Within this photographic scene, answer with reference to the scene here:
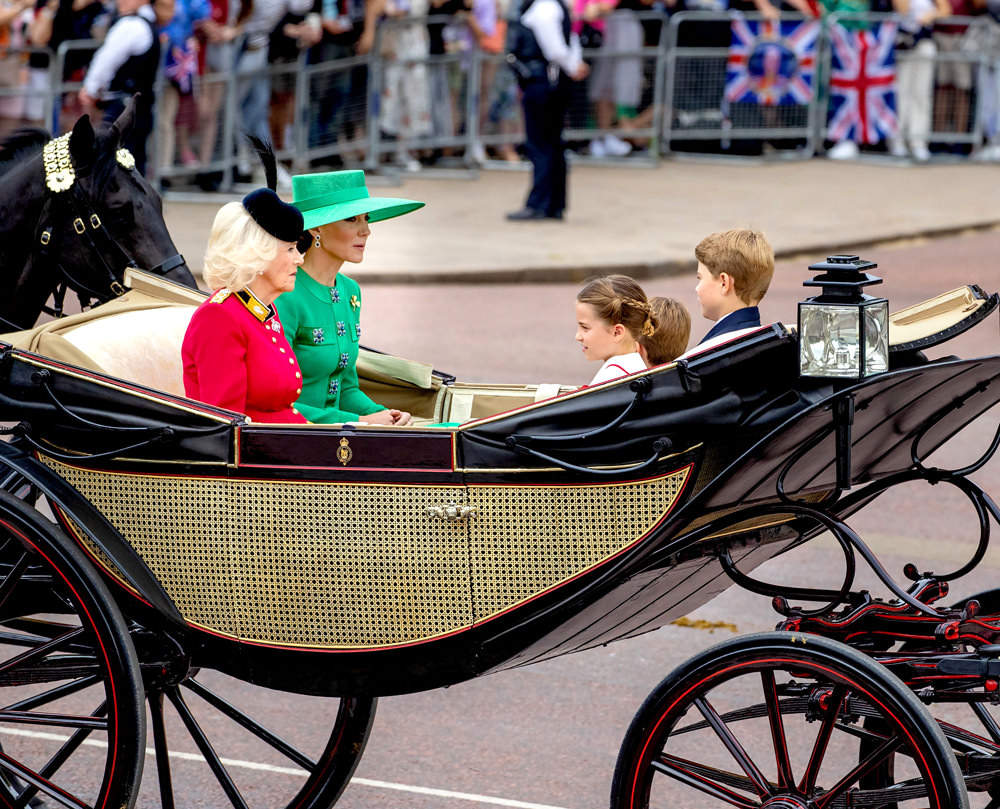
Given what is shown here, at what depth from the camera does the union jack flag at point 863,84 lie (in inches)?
669

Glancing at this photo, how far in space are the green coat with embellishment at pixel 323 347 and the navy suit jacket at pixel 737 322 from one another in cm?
95

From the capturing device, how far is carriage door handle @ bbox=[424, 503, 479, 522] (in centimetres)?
327

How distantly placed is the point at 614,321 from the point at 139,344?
130cm

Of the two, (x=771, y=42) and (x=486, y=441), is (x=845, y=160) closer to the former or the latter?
(x=771, y=42)

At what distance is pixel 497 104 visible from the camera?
16.2 meters

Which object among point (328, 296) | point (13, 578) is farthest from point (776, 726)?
point (328, 296)

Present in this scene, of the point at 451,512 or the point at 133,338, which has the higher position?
the point at 133,338

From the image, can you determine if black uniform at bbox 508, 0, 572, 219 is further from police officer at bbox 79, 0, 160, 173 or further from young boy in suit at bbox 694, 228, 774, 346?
young boy in suit at bbox 694, 228, 774, 346

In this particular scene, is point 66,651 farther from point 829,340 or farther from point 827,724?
point 829,340

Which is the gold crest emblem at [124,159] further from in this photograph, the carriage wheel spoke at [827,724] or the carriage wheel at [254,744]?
the carriage wheel spoke at [827,724]

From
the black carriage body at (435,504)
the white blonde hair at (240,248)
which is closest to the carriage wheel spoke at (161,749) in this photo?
the black carriage body at (435,504)

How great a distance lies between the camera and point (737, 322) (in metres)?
3.64

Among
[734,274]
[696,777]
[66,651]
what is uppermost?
[734,274]

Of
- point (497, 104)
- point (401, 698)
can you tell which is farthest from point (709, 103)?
point (401, 698)
